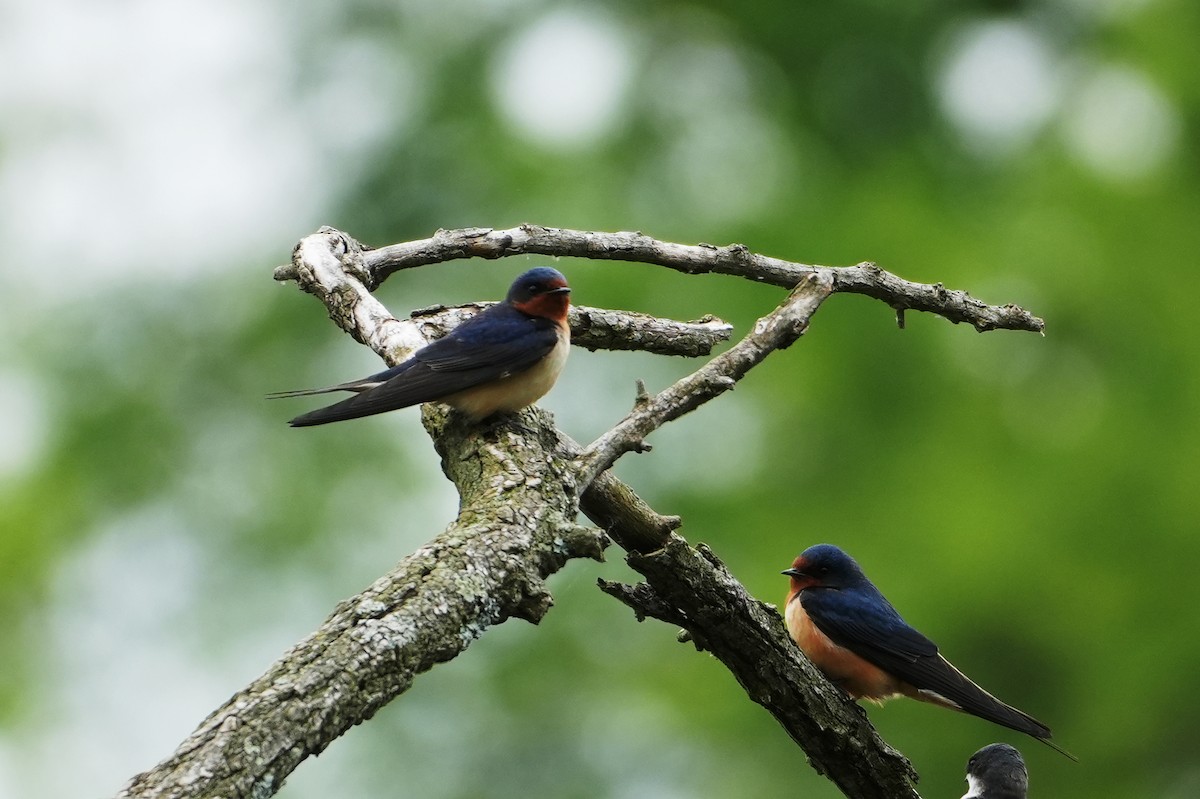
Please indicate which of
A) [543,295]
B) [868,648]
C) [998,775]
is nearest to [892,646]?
[868,648]

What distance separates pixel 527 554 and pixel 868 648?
315 centimetres

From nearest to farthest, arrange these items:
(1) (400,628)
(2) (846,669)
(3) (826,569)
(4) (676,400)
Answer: (1) (400,628) → (4) (676,400) → (2) (846,669) → (3) (826,569)

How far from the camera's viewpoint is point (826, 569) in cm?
703

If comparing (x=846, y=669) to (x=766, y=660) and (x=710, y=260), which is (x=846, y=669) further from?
(x=766, y=660)

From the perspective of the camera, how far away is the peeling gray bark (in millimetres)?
2934

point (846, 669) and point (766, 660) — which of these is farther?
point (846, 669)

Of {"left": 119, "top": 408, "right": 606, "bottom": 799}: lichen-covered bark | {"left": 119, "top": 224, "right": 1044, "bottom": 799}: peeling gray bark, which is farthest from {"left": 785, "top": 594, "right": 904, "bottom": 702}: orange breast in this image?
{"left": 119, "top": 408, "right": 606, "bottom": 799}: lichen-covered bark

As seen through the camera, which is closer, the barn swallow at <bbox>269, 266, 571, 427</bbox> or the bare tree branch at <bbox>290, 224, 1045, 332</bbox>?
the barn swallow at <bbox>269, 266, 571, 427</bbox>

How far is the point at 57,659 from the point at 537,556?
1716 cm

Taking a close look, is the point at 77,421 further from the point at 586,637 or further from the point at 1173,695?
the point at 1173,695

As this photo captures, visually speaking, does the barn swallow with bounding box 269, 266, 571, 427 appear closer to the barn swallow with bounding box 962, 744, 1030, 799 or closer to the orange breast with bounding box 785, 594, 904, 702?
the orange breast with bounding box 785, 594, 904, 702

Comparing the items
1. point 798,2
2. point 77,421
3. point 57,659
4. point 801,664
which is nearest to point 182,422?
point 77,421

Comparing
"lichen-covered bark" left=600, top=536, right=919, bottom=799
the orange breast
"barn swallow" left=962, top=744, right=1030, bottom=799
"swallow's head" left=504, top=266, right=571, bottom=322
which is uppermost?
"swallow's head" left=504, top=266, right=571, bottom=322

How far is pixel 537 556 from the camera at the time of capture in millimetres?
3777
